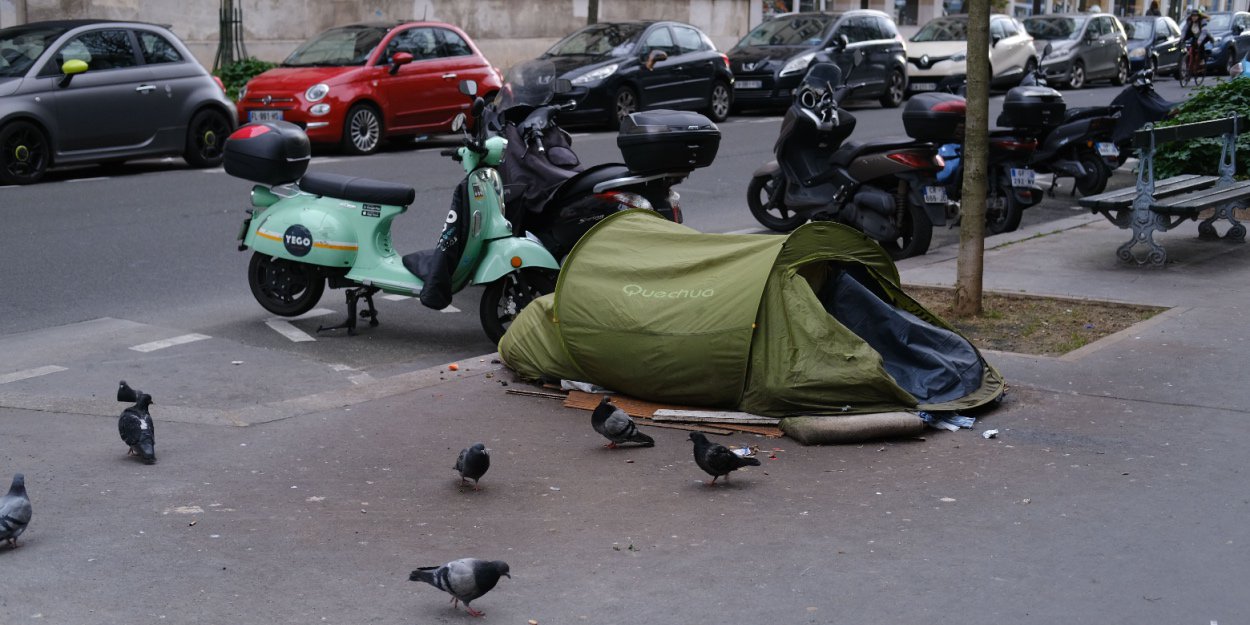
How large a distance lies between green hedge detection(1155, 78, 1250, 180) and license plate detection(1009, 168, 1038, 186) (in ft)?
6.18

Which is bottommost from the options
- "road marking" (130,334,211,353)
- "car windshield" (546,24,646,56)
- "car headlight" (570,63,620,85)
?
"road marking" (130,334,211,353)

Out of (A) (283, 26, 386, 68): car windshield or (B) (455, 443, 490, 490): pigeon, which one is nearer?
(B) (455, 443, 490, 490): pigeon

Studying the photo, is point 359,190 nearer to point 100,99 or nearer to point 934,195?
point 934,195

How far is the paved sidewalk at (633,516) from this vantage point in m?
4.57

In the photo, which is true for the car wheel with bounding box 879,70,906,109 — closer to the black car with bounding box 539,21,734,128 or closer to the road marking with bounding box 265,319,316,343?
the black car with bounding box 539,21,734,128

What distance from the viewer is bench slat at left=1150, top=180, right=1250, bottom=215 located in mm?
10391

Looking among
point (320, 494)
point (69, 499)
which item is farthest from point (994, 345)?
point (69, 499)

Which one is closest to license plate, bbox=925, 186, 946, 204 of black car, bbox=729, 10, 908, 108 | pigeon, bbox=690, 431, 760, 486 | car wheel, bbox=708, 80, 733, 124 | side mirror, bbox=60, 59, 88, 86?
pigeon, bbox=690, 431, 760, 486

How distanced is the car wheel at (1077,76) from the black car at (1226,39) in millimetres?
3742

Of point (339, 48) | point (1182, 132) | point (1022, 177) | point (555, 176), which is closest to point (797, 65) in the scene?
point (339, 48)

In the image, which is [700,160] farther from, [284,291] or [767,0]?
[767,0]

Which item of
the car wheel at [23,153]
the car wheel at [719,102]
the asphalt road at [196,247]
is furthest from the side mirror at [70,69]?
the car wheel at [719,102]

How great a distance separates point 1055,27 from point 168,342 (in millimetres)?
29013

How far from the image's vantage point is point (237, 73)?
21797mm
